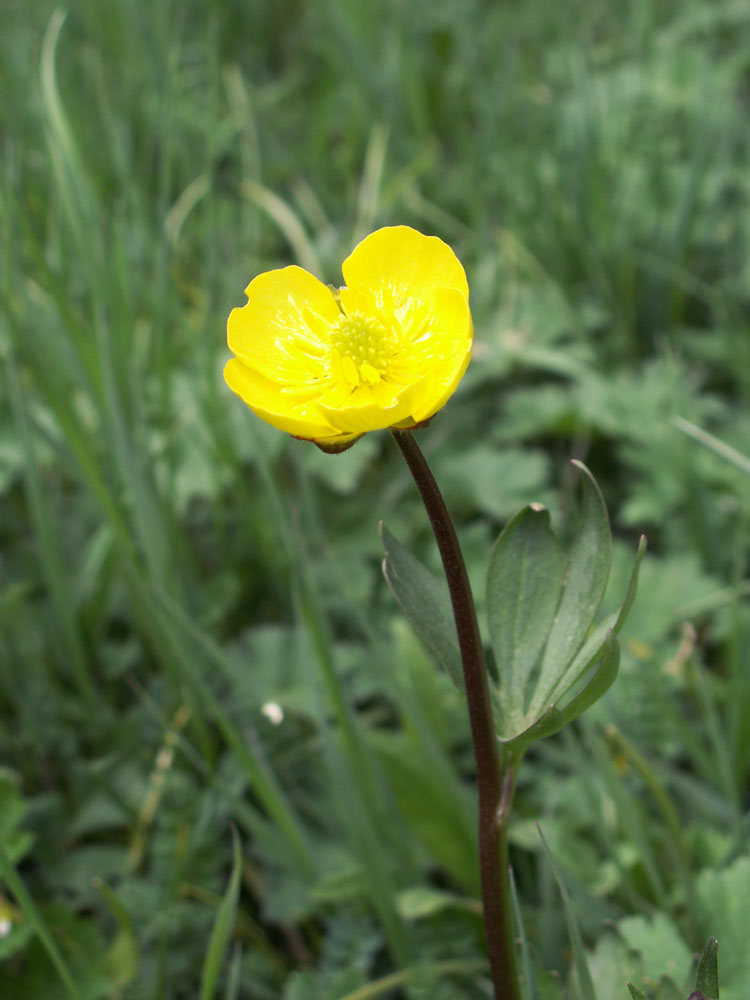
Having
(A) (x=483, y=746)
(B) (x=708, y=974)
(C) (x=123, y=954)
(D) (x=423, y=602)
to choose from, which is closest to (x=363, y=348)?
(D) (x=423, y=602)

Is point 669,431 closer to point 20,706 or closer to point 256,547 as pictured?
point 256,547

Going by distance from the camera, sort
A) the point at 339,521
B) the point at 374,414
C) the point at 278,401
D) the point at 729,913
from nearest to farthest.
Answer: the point at 374,414 → the point at 278,401 → the point at 729,913 → the point at 339,521

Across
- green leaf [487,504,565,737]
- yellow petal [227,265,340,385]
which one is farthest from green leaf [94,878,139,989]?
yellow petal [227,265,340,385]

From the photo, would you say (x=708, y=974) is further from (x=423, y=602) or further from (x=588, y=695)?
(x=423, y=602)

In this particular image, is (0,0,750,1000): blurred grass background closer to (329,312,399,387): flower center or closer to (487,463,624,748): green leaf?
(487,463,624,748): green leaf

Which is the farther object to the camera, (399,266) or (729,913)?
(729,913)
